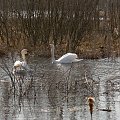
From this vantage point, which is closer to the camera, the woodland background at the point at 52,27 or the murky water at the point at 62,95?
the murky water at the point at 62,95

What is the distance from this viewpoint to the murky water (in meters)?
9.03

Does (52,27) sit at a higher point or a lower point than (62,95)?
higher

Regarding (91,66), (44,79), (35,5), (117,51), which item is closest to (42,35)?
(35,5)

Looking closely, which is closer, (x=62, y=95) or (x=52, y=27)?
(x=62, y=95)

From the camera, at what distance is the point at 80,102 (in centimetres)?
1010

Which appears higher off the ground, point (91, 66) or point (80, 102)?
point (91, 66)

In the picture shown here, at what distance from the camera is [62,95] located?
10.7 meters

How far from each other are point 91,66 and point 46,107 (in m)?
6.36

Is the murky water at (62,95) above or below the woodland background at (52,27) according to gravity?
below

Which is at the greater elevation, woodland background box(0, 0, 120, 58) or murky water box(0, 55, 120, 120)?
woodland background box(0, 0, 120, 58)

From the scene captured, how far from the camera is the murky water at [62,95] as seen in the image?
9.03 meters

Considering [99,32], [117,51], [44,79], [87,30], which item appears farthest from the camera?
[99,32]

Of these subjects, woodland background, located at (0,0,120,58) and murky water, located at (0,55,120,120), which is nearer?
murky water, located at (0,55,120,120)

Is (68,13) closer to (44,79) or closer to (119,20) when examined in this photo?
(119,20)
